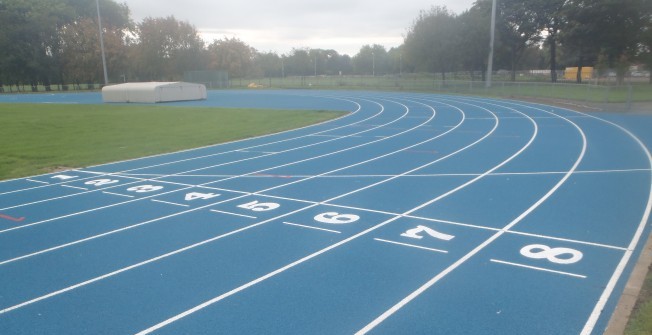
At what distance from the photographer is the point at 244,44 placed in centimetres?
8281

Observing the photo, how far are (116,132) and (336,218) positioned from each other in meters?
16.5

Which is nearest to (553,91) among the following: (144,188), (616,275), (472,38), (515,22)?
(472,38)

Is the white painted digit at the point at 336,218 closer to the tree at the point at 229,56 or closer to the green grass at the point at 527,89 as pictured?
the green grass at the point at 527,89

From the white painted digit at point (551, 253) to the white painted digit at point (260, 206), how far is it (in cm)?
466

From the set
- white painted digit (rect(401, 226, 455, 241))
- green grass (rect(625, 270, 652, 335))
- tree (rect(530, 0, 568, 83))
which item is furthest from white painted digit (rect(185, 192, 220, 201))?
tree (rect(530, 0, 568, 83))

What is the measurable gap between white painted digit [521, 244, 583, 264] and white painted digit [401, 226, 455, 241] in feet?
3.72

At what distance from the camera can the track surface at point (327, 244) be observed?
17.1 feet

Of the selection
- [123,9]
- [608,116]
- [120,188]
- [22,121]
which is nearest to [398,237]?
[120,188]

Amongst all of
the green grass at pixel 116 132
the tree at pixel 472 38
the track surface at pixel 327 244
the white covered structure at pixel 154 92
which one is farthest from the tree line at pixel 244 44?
the track surface at pixel 327 244

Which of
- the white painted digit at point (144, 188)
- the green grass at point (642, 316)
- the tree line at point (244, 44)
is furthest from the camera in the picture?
the tree line at point (244, 44)

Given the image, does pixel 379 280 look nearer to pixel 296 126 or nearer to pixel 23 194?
pixel 23 194

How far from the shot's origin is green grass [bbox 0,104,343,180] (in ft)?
50.4

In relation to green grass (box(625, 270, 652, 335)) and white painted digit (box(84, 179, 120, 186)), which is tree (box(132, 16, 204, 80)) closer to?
→ white painted digit (box(84, 179, 120, 186))

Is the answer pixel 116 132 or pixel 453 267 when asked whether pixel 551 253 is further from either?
pixel 116 132
